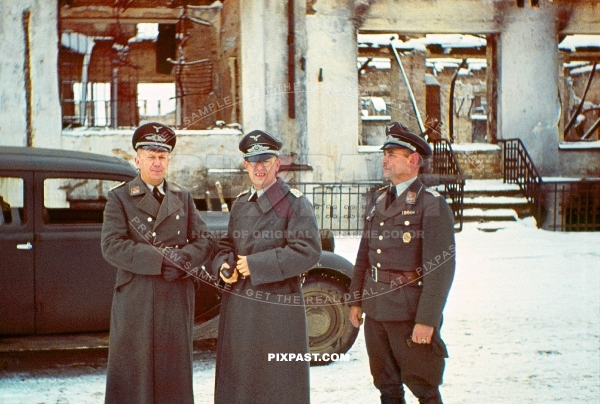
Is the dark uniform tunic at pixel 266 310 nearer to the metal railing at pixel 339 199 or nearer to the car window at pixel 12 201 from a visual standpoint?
the car window at pixel 12 201

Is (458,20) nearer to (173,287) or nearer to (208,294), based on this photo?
(208,294)

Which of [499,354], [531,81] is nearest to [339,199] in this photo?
[531,81]

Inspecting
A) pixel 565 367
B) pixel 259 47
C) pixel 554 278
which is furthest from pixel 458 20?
pixel 565 367

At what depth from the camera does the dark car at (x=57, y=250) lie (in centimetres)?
446

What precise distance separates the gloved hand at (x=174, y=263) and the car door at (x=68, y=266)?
1429 millimetres

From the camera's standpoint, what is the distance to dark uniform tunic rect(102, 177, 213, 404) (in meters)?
3.35

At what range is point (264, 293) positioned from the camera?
326 cm

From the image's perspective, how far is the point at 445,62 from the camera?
2364cm

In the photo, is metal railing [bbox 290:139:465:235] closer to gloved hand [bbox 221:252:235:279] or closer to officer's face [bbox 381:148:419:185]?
officer's face [bbox 381:148:419:185]

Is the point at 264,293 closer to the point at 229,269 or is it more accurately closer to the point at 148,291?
the point at 229,269

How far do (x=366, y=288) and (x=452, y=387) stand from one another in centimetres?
145

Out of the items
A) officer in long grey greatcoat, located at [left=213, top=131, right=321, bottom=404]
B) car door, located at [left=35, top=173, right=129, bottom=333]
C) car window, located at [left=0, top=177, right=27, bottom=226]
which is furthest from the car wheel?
car window, located at [left=0, top=177, right=27, bottom=226]

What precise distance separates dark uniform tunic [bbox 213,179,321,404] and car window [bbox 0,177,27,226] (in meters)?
1.85

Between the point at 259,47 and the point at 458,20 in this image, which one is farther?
the point at 458,20
